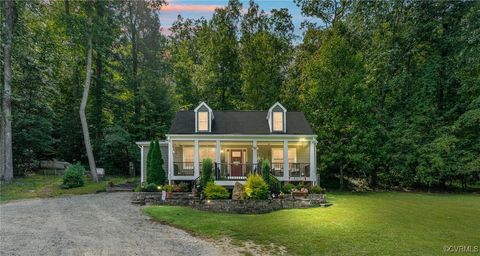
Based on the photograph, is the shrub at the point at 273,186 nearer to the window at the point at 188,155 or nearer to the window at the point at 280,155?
the window at the point at 280,155

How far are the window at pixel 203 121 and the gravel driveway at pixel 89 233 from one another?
23.6 feet

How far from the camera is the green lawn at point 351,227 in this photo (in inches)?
314

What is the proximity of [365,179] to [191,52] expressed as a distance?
23.1 meters

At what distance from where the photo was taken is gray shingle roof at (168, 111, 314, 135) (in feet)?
64.9

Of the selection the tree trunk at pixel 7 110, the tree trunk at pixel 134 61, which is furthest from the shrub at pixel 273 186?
the tree trunk at pixel 7 110

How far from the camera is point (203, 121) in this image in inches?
775

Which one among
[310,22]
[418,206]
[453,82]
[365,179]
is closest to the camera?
[418,206]

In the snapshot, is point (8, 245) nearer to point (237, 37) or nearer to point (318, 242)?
point (318, 242)

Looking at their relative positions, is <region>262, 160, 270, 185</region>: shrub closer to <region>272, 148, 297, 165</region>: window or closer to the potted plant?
the potted plant

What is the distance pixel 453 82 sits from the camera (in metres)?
22.4

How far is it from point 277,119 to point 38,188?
642 inches

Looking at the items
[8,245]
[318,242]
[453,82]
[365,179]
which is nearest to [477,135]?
[453,82]

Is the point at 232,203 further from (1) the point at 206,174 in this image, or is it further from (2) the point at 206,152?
(2) the point at 206,152

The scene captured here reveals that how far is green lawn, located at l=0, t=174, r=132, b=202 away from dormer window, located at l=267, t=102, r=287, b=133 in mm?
12195
